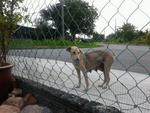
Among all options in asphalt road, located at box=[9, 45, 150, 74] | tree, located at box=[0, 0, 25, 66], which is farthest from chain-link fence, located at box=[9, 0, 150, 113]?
tree, located at box=[0, 0, 25, 66]

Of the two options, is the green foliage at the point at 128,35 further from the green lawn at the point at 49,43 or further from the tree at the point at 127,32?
the green lawn at the point at 49,43

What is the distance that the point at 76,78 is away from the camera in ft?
11.5

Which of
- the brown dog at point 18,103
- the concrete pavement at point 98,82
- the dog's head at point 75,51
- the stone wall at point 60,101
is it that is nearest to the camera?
the concrete pavement at point 98,82

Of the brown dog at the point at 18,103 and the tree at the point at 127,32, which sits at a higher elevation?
the tree at the point at 127,32

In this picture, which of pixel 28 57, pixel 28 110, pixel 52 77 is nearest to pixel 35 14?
pixel 28 57

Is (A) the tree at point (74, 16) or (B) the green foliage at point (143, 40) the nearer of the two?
(B) the green foliage at point (143, 40)

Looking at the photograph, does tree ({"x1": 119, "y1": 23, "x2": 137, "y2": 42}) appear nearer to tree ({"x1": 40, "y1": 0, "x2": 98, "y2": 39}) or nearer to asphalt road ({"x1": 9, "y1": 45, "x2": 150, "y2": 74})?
asphalt road ({"x1": 9, "y1": 45, "x2": 150, "y2": 74})

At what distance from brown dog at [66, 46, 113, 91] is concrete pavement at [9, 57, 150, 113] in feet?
0.16

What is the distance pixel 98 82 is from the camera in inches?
114

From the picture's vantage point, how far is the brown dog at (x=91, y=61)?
2656 mm

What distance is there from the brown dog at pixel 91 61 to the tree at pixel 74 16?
0.61ft

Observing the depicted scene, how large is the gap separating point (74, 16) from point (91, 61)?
0.40m

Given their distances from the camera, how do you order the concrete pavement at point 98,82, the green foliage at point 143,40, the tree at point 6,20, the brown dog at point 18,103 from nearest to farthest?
the green foliage at point 143,40 < the concrete pavement at point 98,82 < the brown dog at point 18,103 < the tree at point 6,20

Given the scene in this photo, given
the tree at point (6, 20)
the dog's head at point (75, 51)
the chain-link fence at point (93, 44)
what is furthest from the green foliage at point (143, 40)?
the tree at point (6, 20)
